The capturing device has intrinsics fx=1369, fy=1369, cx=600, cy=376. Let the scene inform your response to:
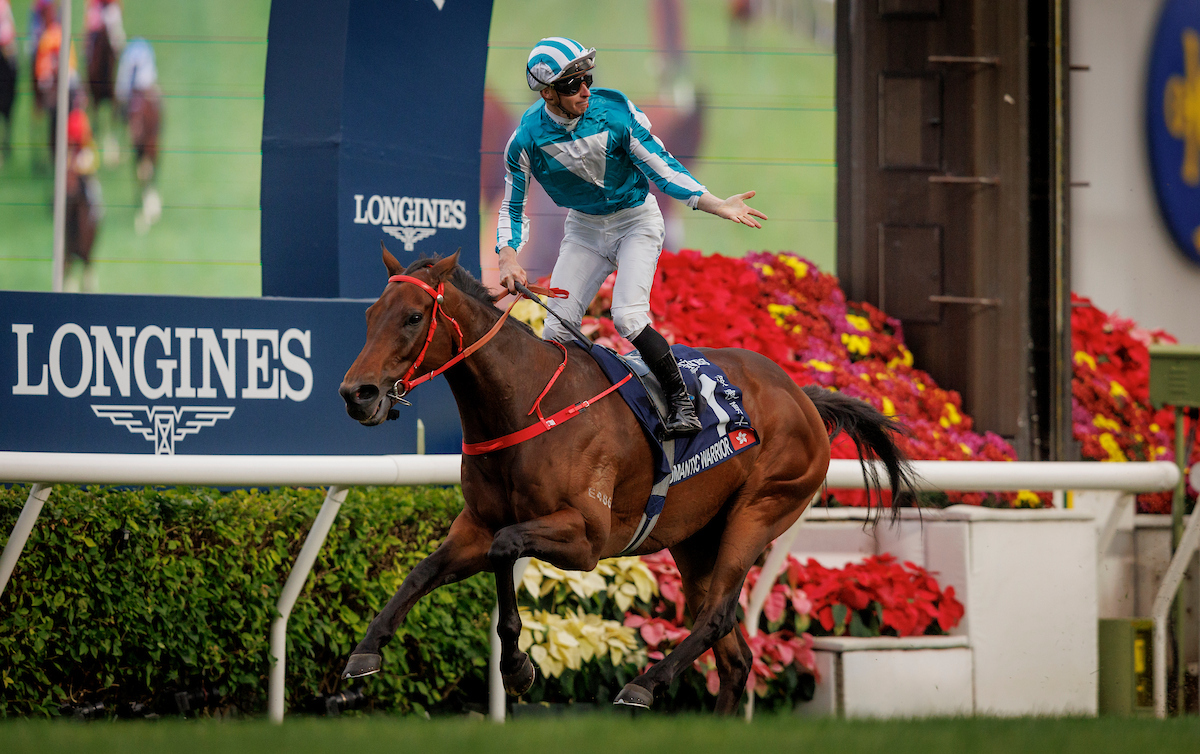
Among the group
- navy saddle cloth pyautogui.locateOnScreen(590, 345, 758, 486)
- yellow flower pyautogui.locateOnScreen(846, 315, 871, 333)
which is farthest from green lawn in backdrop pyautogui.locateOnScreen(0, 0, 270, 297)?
navy saddle cloth pyautogui.locateOnScreen(590, 345, 758, 486)

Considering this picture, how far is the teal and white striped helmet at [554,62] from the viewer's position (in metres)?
4.32

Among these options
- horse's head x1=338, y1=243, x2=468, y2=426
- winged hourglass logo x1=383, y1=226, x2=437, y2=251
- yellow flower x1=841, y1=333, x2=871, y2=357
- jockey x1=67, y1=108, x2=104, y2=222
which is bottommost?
horse's head x1=338, y1=243, x2=468, y2=426

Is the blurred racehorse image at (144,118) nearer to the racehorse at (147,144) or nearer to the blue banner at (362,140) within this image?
the racehorse at (147,144)

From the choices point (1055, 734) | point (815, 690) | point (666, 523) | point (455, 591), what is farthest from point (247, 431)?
point (1055, 734)

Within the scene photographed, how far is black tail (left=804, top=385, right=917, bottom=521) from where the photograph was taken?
17.8ft

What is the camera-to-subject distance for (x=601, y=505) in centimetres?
429

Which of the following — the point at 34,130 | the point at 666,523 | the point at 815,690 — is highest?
the point at 34,130

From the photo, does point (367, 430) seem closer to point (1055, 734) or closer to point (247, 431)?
point (247, 431)

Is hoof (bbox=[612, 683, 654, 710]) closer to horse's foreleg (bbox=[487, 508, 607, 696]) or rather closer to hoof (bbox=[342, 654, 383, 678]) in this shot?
horse's foreleg (bbox=[487, 508, 607, 696])

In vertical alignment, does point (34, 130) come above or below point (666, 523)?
above

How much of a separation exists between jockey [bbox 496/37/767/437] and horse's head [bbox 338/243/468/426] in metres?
0.42

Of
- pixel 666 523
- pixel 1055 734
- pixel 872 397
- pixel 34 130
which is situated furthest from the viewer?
pixel 34 130

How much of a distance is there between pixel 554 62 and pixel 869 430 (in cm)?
206

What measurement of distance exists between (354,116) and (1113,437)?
16.2ft
